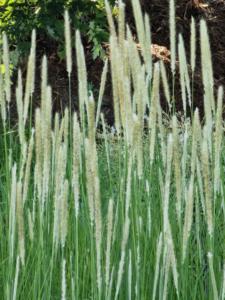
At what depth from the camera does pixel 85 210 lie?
216cm

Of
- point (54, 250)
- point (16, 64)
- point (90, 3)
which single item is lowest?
point (54, 250)

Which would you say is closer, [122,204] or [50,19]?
[122,204]

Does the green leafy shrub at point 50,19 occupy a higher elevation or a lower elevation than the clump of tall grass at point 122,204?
higher

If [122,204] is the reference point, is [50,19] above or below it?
above

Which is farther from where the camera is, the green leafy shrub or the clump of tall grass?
the green leafy shrub

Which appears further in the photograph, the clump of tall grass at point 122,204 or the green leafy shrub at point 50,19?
the green leafy shrub at point 50,19

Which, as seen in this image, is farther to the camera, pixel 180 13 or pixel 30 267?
pixel 180 13

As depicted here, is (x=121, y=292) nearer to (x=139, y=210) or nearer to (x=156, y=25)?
(x=139, y=210)

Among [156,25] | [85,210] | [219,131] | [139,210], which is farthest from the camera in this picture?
[156,25]

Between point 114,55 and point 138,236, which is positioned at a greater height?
point 114,55

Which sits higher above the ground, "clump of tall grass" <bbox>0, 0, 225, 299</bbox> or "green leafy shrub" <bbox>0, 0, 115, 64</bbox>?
"green leafy shrub" <bbox>0, 0, 115, 64</bbox>

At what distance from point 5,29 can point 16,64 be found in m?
0.30

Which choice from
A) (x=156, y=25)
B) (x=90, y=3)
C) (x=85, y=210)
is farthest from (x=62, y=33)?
(x=85, y=210)

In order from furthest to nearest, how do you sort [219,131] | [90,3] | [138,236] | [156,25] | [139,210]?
[156,25] → [90,3] → [139,210] → [138,236] → [219,131]
